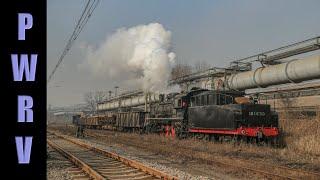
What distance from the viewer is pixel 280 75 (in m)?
24.2

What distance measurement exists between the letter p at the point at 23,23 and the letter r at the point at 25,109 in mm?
848

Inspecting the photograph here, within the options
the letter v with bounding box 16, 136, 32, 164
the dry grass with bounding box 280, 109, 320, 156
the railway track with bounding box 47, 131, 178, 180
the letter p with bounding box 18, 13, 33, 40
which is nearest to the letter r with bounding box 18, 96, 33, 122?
the letter v with bounding box 16, 136, 32, 164

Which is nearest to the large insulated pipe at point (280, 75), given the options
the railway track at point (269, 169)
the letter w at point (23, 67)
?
the railway track at point (269, 169)

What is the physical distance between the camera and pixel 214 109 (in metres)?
23.5

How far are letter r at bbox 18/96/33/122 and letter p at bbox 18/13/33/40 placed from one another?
33.4 inches

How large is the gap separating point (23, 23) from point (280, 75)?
1990 cm

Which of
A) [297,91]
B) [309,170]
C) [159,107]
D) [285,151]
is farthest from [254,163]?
[159,107]

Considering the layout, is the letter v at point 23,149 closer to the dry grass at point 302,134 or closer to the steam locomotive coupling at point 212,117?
the dry grass at point 302,134

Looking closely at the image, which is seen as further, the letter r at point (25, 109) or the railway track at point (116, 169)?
the railway track at point (116, 169)

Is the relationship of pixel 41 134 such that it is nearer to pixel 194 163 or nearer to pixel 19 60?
pixel 19 60

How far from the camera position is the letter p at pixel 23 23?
6.20 meters

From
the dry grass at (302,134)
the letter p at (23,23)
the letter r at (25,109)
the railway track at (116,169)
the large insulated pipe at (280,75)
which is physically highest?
the large insulated pipe at (280,75)

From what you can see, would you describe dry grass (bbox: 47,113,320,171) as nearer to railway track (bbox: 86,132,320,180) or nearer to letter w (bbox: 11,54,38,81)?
railway track (bbox: 86,132,320,180)

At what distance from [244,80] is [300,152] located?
1040 cm
